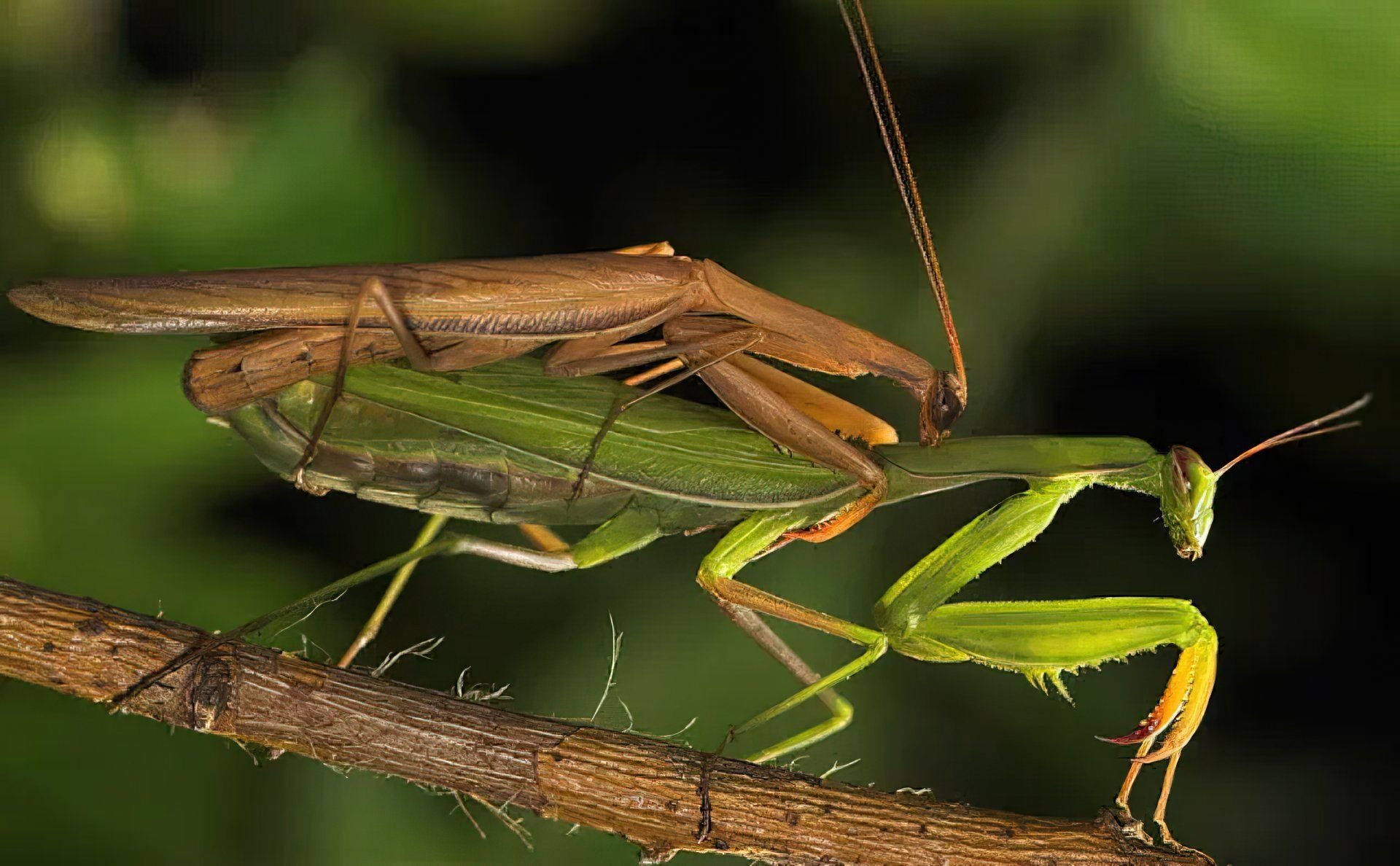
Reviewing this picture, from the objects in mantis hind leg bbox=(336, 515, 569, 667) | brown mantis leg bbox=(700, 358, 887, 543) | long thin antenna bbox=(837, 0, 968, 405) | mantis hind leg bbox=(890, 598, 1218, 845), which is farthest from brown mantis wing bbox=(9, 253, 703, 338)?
mantis hind leg bbox=(890, 598, 1218, 845)

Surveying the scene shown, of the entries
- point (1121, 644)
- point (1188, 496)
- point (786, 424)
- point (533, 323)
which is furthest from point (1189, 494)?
point (533, 323)

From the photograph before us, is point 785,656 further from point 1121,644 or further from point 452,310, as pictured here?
point 452,310

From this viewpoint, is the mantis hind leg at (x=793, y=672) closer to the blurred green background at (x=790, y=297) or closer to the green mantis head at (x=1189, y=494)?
the blurred green background at (x=790, y=297)

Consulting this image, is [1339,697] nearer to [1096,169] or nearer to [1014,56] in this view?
[1096,169]

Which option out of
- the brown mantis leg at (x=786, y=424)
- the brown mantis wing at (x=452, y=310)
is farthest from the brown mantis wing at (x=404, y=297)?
the brown mantis leg at (x=786, y=424)

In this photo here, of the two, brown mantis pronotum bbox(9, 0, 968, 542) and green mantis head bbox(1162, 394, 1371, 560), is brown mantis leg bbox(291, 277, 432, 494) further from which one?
green mantis head bbox(1162, 394, 1371, 560)
